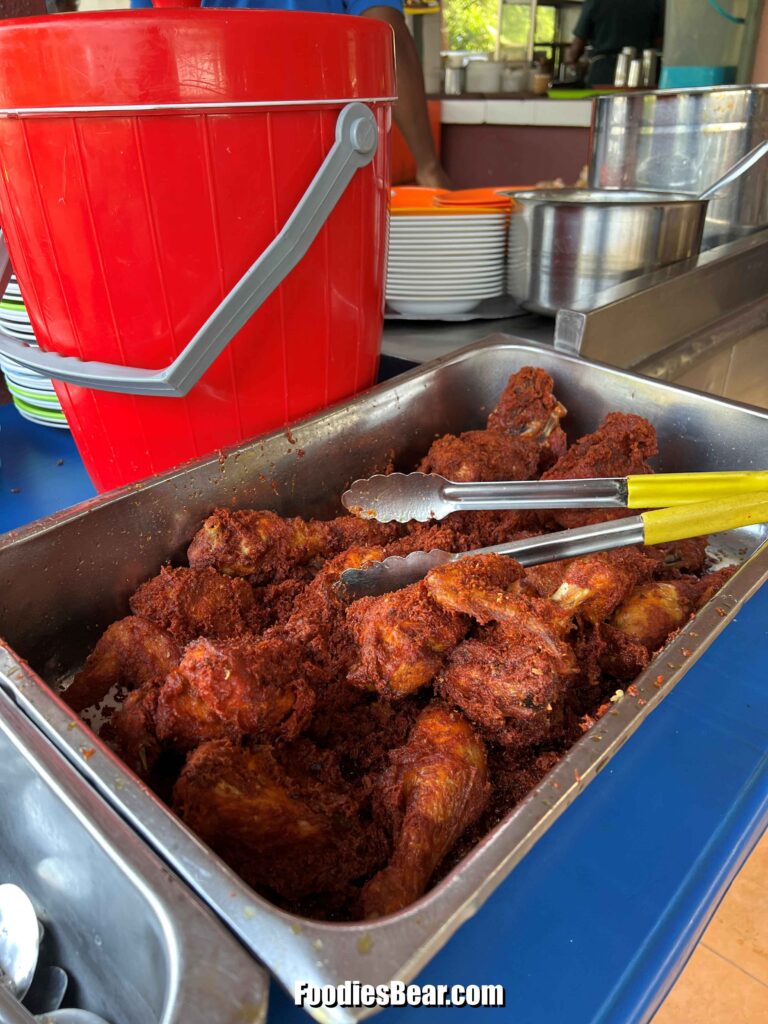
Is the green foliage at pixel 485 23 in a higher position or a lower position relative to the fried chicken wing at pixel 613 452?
higher

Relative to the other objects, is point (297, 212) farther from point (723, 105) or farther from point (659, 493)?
point (723, 105)

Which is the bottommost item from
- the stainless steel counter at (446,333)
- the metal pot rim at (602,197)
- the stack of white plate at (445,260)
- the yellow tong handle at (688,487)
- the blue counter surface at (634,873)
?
the blue counter surface at (634,873)

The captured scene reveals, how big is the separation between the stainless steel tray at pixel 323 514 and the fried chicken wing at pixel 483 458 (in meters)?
0.12

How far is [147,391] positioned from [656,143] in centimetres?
182

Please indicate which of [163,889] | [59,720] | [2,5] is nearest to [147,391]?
[59,720]

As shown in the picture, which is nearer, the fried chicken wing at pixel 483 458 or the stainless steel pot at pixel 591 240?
the fried chicken wing at pixel 483 458

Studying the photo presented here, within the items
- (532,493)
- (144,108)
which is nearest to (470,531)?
(532,493)

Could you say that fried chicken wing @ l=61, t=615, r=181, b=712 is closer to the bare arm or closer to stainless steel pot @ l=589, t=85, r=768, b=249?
stainless steel pot @ l=589, t=85, r=768, b=249

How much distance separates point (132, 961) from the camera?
18.3 inches

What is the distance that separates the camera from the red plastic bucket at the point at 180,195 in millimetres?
715

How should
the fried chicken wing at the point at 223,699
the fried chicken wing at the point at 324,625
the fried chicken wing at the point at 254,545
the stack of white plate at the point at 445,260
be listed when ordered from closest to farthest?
1. the fried chicken wing at the point at 223,699
2. the fried chicken wing at the point at 324,625
3. the fried chicken wing at the point at 254,545
4. the stack of white plate at the point at 445,260

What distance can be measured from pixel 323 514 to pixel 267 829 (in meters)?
0.57

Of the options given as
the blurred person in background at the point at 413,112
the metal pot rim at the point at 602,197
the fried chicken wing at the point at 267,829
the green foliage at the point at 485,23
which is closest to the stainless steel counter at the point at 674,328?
the metal pot rim at the point at 602,197

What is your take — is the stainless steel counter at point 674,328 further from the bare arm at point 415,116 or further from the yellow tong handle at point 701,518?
the bare arm at point 415,116
